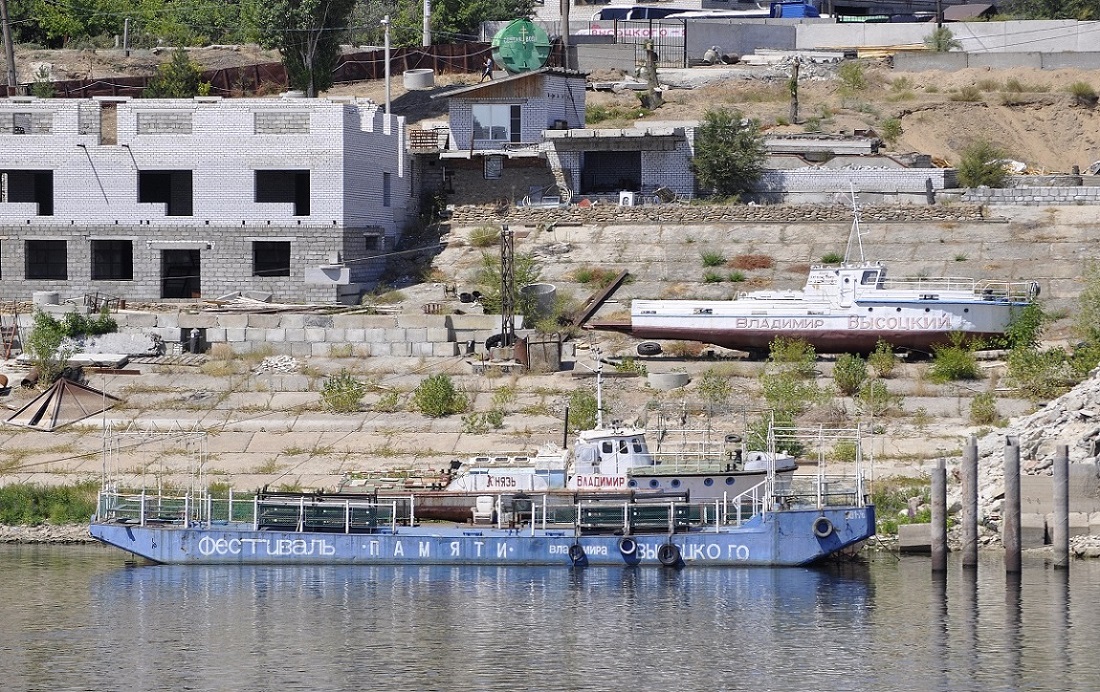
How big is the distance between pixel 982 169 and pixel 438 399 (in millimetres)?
30916

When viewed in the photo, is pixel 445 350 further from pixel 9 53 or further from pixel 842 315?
pixel 9 53

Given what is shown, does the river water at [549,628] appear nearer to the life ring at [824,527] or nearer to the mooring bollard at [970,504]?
the mooring bollard at [970,504]

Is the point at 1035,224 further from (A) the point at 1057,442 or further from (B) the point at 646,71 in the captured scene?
(B) the point at 646,71

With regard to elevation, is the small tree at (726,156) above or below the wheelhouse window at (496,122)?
below

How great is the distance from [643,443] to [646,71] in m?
53.8

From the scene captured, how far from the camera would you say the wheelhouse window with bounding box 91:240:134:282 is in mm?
72125

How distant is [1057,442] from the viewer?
46812mm

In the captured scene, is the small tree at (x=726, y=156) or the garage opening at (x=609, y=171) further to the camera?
the garage opening at (x=609, y=171)

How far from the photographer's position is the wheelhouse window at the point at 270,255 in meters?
71.4

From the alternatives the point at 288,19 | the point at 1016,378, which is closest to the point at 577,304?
the point at 1016,378

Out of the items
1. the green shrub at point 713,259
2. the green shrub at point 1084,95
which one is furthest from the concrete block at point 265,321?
the green shrub at point 1084,95

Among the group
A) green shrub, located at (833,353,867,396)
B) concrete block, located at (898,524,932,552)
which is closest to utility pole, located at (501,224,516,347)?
green shrub, located at (833,353,867,396)

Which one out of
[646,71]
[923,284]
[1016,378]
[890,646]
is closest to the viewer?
[890,646]

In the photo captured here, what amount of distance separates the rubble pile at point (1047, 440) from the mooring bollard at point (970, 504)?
3631 mm
